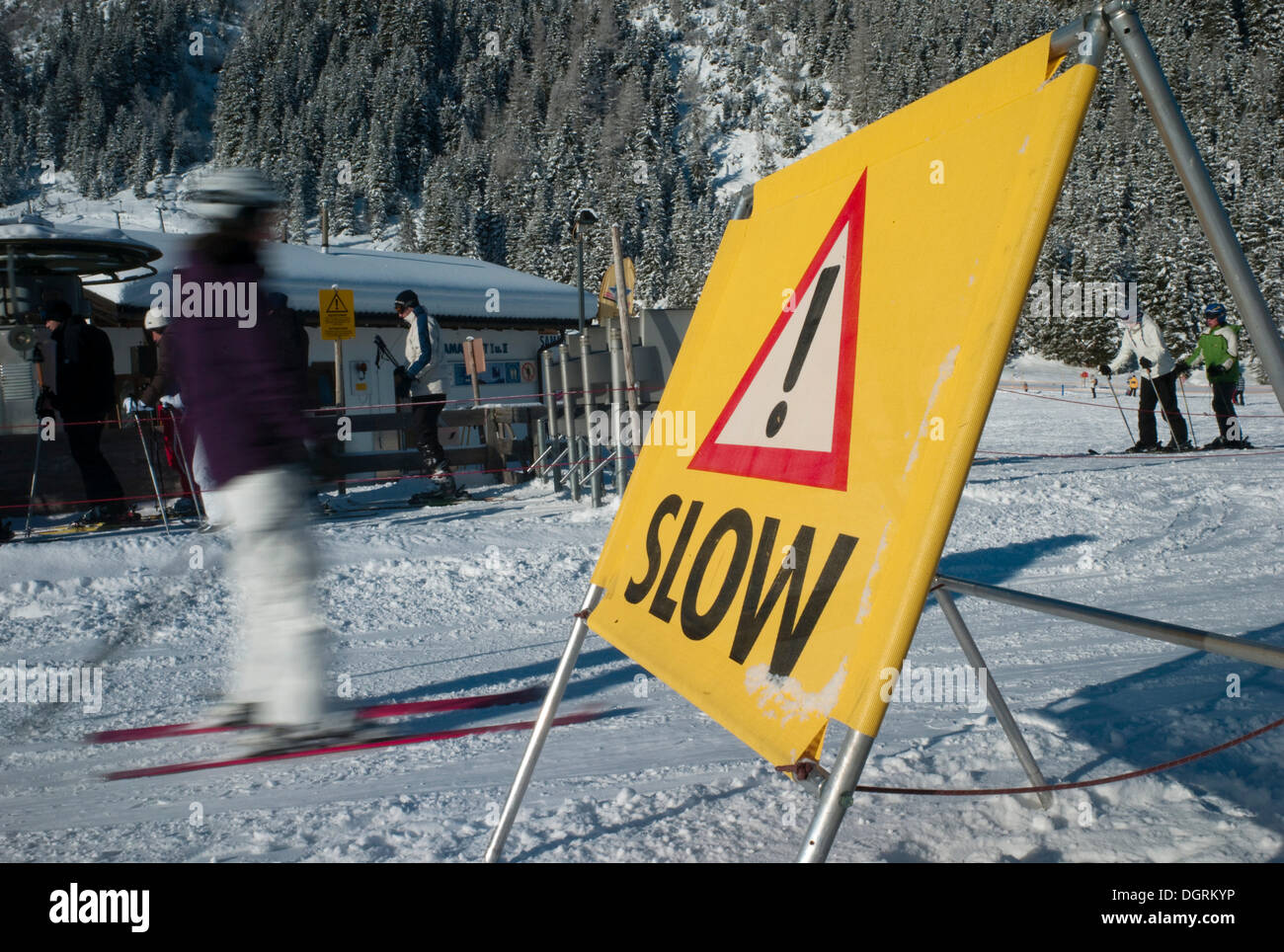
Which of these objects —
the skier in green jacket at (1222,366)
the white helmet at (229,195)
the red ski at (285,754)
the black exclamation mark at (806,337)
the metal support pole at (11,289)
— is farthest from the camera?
the skier in green jacket at (1222,366)

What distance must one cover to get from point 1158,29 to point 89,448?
10764cm

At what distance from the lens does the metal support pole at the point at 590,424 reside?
7.41 m

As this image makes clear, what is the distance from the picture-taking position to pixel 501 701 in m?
3.42

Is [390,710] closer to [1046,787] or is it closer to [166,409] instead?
[1046,787]

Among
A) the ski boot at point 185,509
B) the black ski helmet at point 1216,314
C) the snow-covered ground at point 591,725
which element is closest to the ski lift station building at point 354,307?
the ski boot at point 185,509

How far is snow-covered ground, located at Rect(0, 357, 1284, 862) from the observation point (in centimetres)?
219

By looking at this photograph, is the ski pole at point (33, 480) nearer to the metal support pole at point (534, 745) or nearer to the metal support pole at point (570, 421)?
the metal support pole at point (570, 421)

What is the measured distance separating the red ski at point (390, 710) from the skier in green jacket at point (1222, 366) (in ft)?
37.9

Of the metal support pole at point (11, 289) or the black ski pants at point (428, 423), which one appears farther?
the metal support pole at point (11, 289)

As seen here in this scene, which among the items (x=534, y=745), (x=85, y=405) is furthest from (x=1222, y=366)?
(x=85, y=405)

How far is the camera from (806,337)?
67.7 inches

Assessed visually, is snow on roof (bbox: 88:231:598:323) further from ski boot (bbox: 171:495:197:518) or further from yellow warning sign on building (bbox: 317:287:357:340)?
ski boot (bbox: 171:495:197:518)
